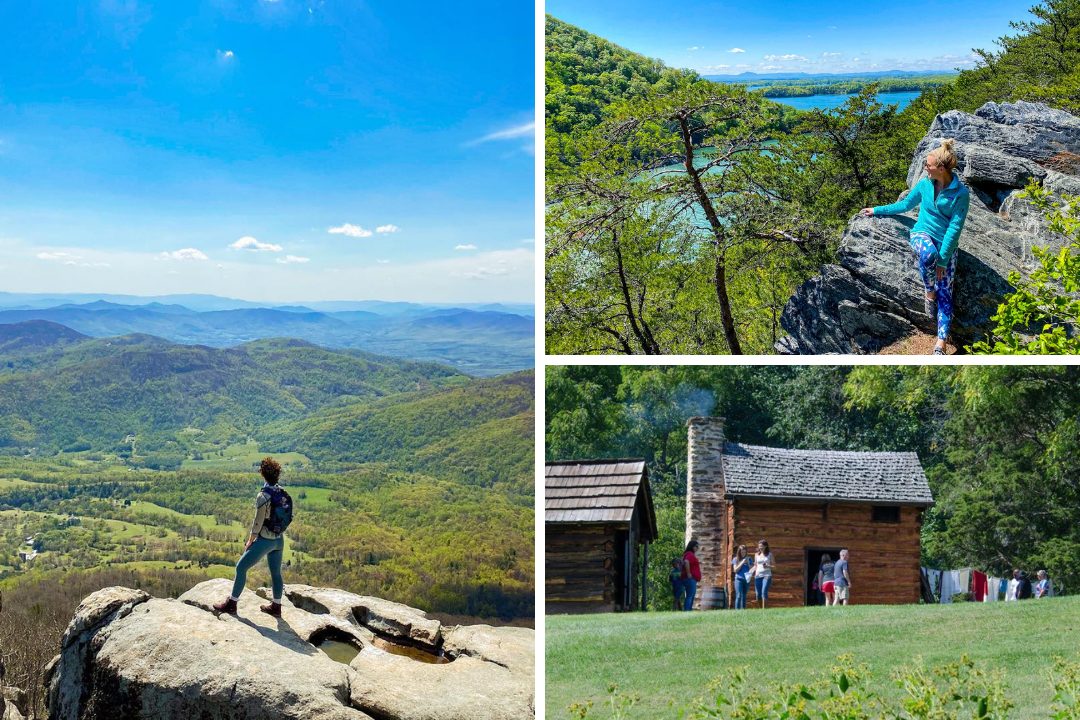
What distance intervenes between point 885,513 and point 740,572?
65 centimetres

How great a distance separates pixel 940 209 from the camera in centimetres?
525

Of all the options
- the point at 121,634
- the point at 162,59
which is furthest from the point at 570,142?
the point at 162,59

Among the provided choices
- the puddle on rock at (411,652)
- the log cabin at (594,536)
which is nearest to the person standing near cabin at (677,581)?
the log cabin at (594,536)

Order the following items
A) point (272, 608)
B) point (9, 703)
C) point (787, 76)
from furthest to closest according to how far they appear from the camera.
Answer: point (787, 76) → point (9, 703) → point (272, 608)

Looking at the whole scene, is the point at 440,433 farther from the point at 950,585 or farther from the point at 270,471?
the point at 950,585

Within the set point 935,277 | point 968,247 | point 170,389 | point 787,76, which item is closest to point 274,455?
point 170,389

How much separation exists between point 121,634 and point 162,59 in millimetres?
145020

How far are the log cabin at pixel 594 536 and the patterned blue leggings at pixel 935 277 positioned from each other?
2680 millimetres

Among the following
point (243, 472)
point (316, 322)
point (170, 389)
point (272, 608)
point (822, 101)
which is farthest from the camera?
point (316, 322)

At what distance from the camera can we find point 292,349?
95250 millimetres

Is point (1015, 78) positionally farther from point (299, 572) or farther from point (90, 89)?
point (90, 89)

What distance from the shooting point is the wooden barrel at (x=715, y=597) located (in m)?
3.92

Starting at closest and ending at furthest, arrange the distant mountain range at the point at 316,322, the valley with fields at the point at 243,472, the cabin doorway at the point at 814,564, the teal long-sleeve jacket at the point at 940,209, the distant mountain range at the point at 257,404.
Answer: the cabin doorway at the point at 814,564, the teal long-sleeve jacket at the point at 940,209, the valley with fields at the point at 243,472, the distant mountain range at the point at 257,404, the distant mountain range at the point at 316,322

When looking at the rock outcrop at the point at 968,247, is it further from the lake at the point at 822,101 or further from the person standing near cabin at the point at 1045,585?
the lake at the point at 822,101
